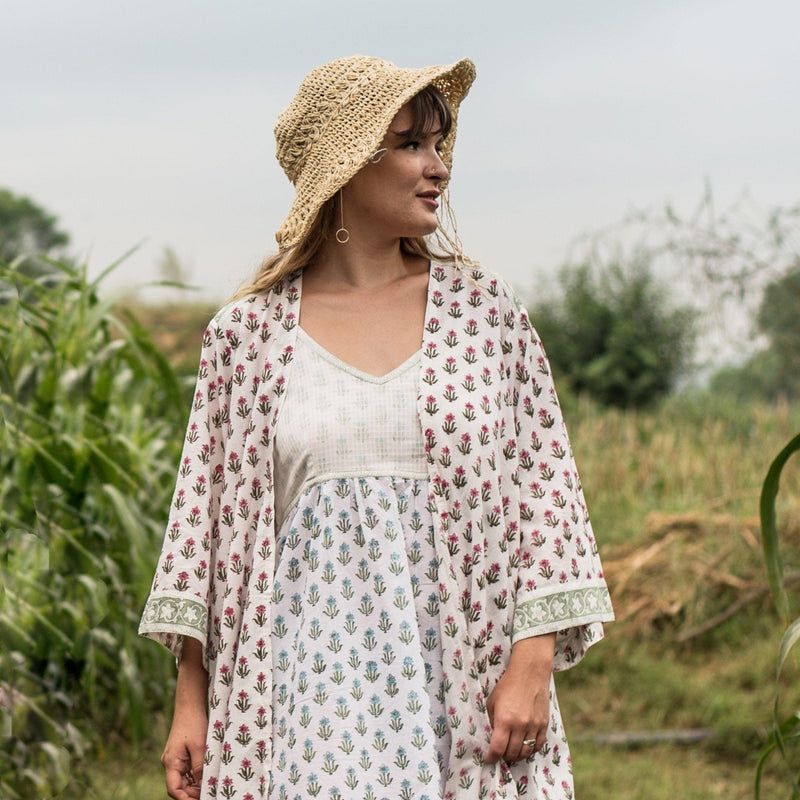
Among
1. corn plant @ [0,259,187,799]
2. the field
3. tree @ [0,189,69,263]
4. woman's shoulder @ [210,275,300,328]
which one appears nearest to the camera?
woman's shoulder @ [210,275,300,328]

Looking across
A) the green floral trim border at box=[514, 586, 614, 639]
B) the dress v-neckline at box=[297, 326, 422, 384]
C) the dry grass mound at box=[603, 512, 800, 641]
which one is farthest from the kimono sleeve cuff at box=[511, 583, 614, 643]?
the dry grass mound at box=[603, 512, 800, 641]

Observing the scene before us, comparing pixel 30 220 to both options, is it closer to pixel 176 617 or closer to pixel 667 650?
pixel 667 650

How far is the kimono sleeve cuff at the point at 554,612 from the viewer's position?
1.77 metres

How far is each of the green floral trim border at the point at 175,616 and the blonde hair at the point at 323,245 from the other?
0.45 metres

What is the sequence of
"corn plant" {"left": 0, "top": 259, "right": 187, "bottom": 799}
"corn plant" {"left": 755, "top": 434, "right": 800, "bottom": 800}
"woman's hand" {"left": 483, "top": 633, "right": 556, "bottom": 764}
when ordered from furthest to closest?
"corn plant" {"left": 0, "top": 259, "right": 187, "bottom": 799} < "woman's hand" {"left": 483, "top": 633, "right": 556, "bottom": 764} < "corn plant" {"left": 755, "top": 434, "right": 800, "bottom": 800}

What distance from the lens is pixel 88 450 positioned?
325 centimetres

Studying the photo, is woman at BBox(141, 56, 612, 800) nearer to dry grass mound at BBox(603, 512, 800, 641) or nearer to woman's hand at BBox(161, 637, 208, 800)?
woman's hand at BBox(161, 637, 208, 800)

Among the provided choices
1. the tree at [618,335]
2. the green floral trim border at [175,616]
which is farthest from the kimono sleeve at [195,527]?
the tree at [618,335]

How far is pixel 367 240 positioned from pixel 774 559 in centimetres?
72

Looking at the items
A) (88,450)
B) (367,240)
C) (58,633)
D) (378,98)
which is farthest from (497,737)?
(88,450)

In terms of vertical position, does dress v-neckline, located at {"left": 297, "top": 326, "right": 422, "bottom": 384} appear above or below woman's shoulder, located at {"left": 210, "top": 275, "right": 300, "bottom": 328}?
below

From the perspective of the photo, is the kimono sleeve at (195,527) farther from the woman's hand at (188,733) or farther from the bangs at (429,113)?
the bangs at (429,113)

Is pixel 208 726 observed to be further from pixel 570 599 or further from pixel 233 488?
pixel 570 599

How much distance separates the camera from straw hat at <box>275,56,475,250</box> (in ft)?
6.08
